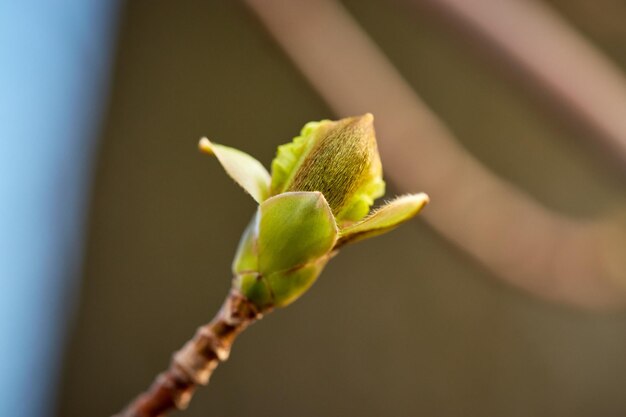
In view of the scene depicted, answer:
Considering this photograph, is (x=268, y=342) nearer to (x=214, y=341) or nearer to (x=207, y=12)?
(x=207, y=12)

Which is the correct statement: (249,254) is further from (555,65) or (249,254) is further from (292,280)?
(555,65)

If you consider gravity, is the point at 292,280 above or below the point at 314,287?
below

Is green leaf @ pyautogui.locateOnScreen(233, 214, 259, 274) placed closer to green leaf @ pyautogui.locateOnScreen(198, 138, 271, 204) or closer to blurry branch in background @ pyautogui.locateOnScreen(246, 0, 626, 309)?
green leaf @ pyautogui.locateOnScreen(198, 138, 271, 204)

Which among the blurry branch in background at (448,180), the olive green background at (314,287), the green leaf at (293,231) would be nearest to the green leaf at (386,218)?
the green leaf at (293,231)

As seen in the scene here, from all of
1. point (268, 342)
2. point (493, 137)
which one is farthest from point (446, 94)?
point (268, 342)

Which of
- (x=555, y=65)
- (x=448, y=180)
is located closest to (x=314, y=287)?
(x=448, y=180)

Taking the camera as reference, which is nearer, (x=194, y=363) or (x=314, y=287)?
(x=194, y=363)
